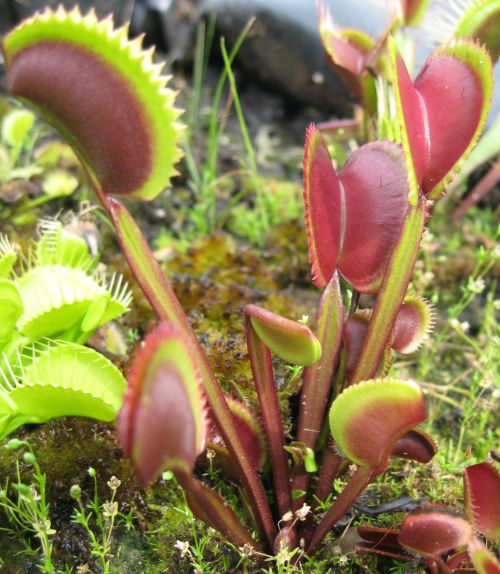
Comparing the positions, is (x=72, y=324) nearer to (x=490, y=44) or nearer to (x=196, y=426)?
(x=196, y=426)

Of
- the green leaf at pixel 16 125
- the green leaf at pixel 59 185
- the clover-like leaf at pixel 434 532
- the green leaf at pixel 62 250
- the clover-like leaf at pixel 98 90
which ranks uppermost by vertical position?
the clover-like leaf at pixel 98 90

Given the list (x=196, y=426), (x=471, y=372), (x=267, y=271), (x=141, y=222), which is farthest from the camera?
(x=141, y=222)

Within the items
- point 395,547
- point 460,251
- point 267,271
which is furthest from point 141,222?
point 395,547

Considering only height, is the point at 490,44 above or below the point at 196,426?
above

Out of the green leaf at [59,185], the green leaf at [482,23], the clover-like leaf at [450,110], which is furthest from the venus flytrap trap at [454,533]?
the green leaf at [59,185]

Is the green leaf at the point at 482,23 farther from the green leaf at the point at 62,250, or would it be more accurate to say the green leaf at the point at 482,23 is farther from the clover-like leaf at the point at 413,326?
the green leaf at the point at 62,250
